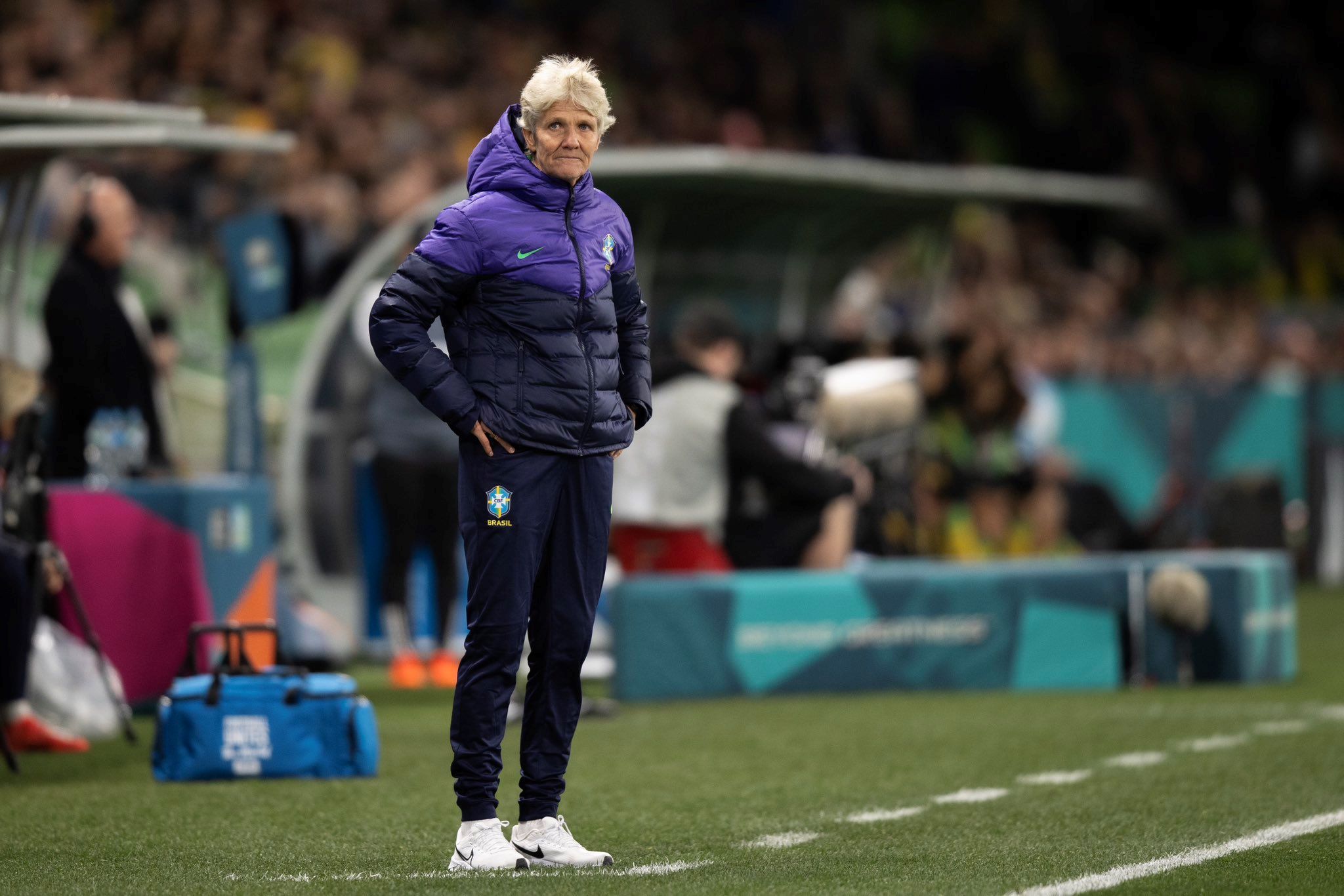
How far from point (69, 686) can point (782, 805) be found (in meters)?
3.75

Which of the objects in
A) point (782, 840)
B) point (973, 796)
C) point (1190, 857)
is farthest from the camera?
point (973, 796)

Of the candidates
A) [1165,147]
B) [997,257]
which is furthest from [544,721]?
[1165,147]

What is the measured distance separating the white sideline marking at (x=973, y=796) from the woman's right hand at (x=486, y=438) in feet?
7.64

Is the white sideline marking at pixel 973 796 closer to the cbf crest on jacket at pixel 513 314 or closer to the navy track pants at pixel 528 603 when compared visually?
the navy track pants at pixel 528 603

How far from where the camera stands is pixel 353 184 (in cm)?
1612

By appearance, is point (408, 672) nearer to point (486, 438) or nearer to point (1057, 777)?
point (1057, 777)

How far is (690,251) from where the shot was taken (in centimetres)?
1543

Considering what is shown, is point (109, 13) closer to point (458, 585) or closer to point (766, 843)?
point (458, 585)

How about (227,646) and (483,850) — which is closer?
(483,850)

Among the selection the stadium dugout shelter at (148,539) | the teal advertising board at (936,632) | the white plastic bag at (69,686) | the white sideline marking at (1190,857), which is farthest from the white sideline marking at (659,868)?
the teal advertising board at (936,632)

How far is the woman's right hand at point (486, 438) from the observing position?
5.97 meters

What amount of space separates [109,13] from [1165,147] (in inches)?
602

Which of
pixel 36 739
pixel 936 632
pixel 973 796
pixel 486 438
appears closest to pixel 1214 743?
pixel 973 796

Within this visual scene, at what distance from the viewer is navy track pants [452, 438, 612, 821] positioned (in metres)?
6.05
